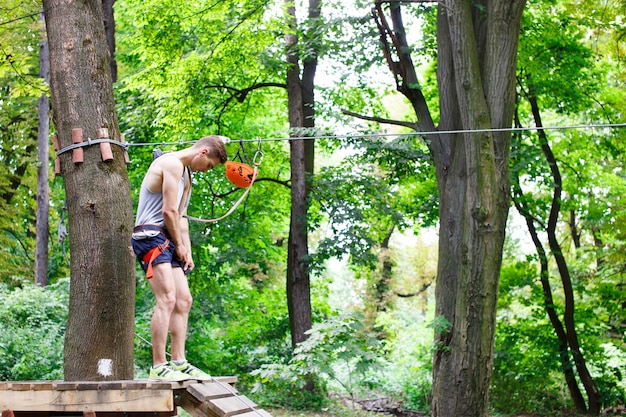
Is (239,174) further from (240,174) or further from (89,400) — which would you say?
(89,400)

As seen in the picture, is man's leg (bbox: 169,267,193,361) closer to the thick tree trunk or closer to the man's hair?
the man's hair

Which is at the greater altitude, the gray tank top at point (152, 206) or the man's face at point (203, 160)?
the man's face at point (203, 160)

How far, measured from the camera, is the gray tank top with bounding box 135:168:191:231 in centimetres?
470

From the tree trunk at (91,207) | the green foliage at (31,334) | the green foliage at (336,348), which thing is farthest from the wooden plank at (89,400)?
the green foliage at (31,334)

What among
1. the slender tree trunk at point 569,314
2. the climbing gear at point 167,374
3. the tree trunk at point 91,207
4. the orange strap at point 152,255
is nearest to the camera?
the climbing gear at point 167,374

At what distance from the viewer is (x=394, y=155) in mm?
12219

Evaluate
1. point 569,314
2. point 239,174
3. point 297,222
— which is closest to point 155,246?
point 239,174

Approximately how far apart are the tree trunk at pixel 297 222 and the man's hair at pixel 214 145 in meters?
8.54

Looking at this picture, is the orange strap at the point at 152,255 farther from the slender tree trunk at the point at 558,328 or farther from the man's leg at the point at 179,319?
the slender tree trunk at the point at 558,328

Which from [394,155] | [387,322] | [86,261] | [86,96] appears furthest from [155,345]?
[387,322]

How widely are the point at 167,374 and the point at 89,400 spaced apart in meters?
0.50

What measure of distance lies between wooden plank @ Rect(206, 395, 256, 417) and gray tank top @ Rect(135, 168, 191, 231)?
1228 millimetres

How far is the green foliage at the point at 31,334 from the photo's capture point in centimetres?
1001

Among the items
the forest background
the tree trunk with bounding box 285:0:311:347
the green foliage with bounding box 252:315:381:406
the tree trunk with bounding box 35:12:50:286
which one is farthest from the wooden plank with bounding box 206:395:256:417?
the tree trunk with bounding box 35:12:50:286
